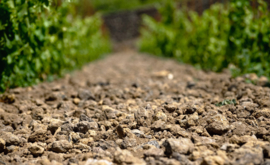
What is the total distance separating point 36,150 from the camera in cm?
145

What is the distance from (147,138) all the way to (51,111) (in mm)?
886

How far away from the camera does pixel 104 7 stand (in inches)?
838

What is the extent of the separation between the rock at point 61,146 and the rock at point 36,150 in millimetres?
63

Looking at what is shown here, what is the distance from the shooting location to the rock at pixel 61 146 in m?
1.45

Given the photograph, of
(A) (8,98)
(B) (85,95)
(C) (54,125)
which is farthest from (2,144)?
(B) (85,95)

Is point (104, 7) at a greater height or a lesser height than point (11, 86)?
greater

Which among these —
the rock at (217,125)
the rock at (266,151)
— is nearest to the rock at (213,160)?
the rock at (266,151)

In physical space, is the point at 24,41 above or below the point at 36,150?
above

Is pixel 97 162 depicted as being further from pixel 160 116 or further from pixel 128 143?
pixel 160 116

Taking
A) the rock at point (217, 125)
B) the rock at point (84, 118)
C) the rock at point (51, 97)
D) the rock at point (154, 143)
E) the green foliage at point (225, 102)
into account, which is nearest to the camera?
the rock at point (154, 143)

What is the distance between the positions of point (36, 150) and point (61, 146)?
141 millimetres

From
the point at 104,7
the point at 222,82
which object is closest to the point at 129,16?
the point at 104,7

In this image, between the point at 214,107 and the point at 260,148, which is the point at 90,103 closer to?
the point at 214,107

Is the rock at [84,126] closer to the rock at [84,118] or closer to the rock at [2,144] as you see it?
the rock at [84,118]
